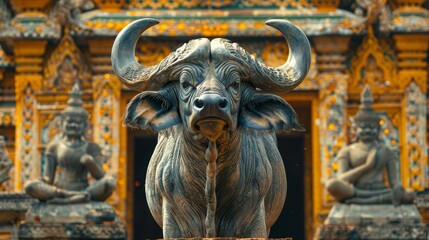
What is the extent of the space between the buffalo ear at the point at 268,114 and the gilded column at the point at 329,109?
40.4ft

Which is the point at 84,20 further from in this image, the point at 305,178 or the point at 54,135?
the point at 305,178

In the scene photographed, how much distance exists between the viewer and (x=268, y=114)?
1308cm

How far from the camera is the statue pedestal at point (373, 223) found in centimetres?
2344

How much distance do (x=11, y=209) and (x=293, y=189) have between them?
5825 millimetres

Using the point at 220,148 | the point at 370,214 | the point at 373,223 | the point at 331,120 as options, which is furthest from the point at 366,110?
the point at 220,148

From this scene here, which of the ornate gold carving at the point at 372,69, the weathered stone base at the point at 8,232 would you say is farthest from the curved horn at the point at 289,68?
the ornate gold carving at the point at 372,69

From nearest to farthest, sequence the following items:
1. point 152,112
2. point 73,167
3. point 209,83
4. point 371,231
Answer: point 209,83
point 152,112
point 371,231
point 73,167

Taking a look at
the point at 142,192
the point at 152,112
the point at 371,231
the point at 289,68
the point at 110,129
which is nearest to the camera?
the point at 152,112

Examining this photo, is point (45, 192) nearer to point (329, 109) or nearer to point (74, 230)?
point (74, 230)

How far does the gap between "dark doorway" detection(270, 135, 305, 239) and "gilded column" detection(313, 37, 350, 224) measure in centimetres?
219

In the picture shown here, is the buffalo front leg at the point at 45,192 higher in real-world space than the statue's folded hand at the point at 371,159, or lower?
lower

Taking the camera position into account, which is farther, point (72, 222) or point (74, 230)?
point (72, 222)

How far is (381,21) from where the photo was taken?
26.0m

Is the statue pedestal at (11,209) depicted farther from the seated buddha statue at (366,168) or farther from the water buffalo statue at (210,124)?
the water buffalo statue at (210,124)
